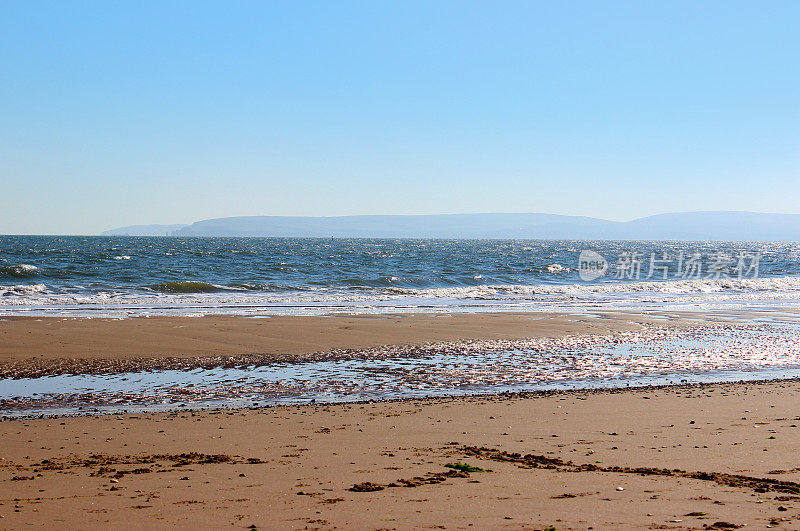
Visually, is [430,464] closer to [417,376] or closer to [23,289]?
[417,376]

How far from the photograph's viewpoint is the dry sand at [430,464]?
14.2 feet

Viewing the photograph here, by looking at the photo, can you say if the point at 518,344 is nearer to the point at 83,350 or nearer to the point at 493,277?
the point at 83,350

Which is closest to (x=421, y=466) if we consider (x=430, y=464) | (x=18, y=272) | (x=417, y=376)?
(x=430, y=464)

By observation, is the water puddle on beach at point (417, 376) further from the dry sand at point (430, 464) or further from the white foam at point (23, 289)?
the white foam at point (23, 289)

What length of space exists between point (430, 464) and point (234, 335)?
1011 centimetres

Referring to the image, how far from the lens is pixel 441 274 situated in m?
44.3

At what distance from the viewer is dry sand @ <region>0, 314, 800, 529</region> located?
433cm

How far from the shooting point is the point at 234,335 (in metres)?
15.0

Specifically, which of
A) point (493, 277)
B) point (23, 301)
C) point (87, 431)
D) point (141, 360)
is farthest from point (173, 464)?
point (493, 277)

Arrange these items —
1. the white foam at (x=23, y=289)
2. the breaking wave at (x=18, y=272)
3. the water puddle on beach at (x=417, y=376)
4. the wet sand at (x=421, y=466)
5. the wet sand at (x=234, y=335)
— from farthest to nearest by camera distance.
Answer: the breaking wave at (x=18, y=272) → the white foam at (x=23, y=289) → the wet sand at (x=234, y=335) → the water puddle on beach at (x=417, y=376) → the wet sand at (x=421, y=466)

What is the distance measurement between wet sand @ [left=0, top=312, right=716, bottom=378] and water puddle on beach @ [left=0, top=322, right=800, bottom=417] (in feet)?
3.31

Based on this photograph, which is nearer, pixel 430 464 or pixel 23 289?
pixel 430 464

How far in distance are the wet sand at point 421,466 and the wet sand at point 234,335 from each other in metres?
4.24

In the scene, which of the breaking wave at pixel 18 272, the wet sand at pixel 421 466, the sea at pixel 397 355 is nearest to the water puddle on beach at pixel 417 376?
the sea at pixel 397 355
